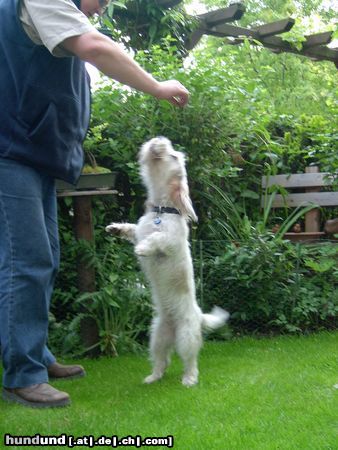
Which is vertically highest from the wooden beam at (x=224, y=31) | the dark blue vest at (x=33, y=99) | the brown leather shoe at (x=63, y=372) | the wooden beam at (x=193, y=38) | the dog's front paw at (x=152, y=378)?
the wooden beam at (x=224, y=31)

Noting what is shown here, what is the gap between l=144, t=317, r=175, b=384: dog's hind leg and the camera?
3900mm

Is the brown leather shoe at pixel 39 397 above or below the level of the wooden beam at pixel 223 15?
below

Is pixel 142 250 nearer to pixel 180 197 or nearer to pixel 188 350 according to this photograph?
pixel 180 197

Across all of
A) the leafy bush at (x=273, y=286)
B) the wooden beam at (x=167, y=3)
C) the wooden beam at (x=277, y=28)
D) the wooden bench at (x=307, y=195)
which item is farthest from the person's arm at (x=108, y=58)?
the wooden beam at (x=277, y=28)

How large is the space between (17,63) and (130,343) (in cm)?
254

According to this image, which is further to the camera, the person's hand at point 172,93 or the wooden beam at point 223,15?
the wooden beam at point 223,15

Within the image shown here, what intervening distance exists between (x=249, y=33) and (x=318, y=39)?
1.09 metres

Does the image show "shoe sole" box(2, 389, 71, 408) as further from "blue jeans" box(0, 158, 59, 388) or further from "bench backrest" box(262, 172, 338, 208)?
"bench backrest" box(262, 172, 338, 208)

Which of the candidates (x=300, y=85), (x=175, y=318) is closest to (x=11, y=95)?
(x=175, y=318)

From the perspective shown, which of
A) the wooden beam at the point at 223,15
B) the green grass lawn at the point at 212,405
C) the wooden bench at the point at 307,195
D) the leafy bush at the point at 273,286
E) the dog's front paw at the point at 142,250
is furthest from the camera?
the wooden beam at the point at 223,15

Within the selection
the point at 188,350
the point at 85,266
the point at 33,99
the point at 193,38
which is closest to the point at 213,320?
the point at 188,350

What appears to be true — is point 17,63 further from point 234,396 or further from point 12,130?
point 234,396

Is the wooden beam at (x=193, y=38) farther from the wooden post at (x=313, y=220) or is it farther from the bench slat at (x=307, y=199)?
the wooden post at (x=313, y=220)

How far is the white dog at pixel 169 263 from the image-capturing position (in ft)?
12.5
